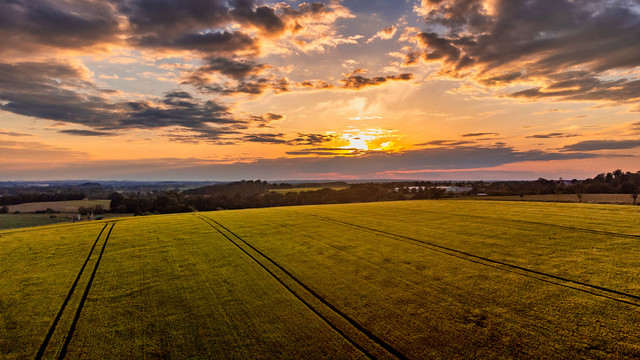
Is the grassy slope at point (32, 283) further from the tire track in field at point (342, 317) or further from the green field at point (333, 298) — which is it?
the tire track in field at point (342, 317)

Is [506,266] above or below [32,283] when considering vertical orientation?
above

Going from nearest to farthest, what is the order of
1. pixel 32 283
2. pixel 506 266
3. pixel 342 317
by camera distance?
pixel 342 317, pixel 32 283, pixel 506 266

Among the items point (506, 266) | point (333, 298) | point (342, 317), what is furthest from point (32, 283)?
point (506, 266)

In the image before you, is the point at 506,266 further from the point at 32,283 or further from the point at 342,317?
the point at 32,283

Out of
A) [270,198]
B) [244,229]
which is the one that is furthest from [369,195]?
[244,229]

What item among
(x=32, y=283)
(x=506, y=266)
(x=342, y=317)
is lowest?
(x=32, y=283)

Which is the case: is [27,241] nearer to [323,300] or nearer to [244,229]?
[244,229]

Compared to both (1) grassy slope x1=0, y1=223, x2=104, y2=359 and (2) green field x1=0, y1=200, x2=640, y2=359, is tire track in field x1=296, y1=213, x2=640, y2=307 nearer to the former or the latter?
(2) green field x1=0, y1=200, x2=640, y2=359

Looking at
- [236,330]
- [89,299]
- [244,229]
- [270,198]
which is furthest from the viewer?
[270,198]

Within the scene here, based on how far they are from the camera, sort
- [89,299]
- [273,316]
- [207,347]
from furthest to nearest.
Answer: [89,299], [273,316], [207,347]
